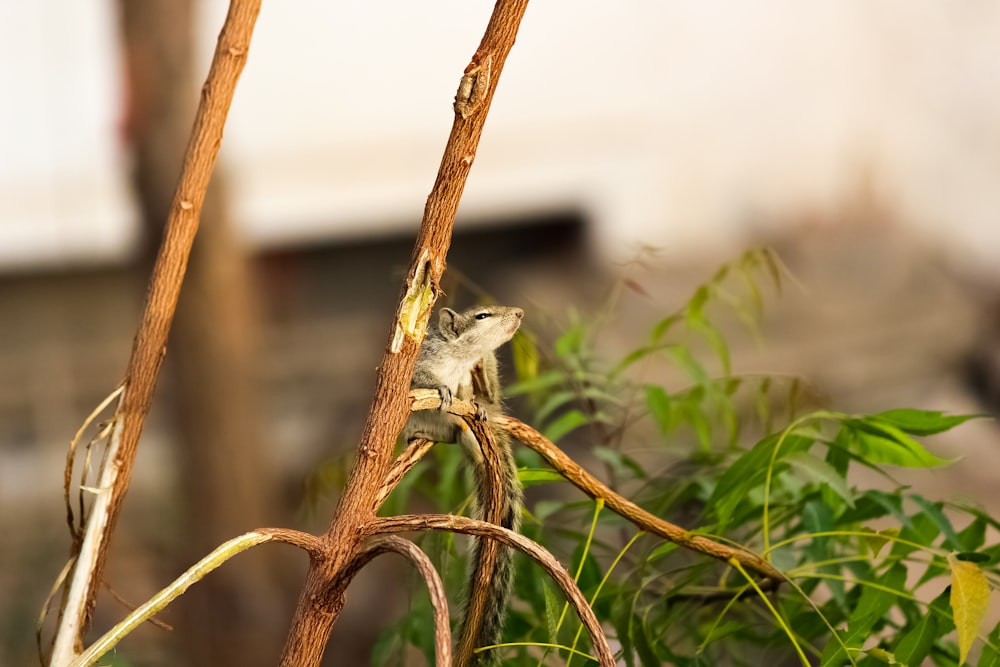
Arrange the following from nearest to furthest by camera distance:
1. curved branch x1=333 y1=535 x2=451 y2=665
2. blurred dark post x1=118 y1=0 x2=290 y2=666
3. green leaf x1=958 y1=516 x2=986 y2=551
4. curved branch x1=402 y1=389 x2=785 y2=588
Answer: curved branch x1=333 y1=535 x2=451 y2=665, curved branch x1=402 y1=389 x2=785 y2=588, green leaf x1=958 y1=516 x2=986 y2=551, blurred dark post x1=118 y1=0 x2=290 y2=666

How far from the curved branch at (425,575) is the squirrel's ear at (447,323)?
1.01 feet

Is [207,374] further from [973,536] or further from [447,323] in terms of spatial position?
[973,536]

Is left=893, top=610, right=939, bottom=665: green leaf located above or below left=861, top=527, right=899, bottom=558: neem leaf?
below

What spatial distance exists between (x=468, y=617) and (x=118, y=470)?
22cm

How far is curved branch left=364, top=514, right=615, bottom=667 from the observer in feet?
Answer: 1.63

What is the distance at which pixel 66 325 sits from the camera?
3426 mm

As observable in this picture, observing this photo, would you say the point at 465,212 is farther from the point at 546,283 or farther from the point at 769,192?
the point at 769,192

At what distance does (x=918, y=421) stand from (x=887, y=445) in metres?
0.03

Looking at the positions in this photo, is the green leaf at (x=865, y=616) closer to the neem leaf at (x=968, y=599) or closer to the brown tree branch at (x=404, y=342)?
the neem leaf at (x=968, y=599)

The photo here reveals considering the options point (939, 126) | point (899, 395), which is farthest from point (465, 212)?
point (939, 126)

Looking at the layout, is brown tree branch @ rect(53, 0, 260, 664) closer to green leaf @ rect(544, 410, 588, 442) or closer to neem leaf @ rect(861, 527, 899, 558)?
green leaf @ rect(544, 410, 588, 442)

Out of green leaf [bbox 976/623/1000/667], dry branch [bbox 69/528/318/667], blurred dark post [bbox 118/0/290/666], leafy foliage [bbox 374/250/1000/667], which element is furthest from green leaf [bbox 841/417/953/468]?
blurred dark post [bbox 118/0/290/666]

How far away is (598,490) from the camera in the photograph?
569mm

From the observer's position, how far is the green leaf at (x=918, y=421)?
0.67 meters
